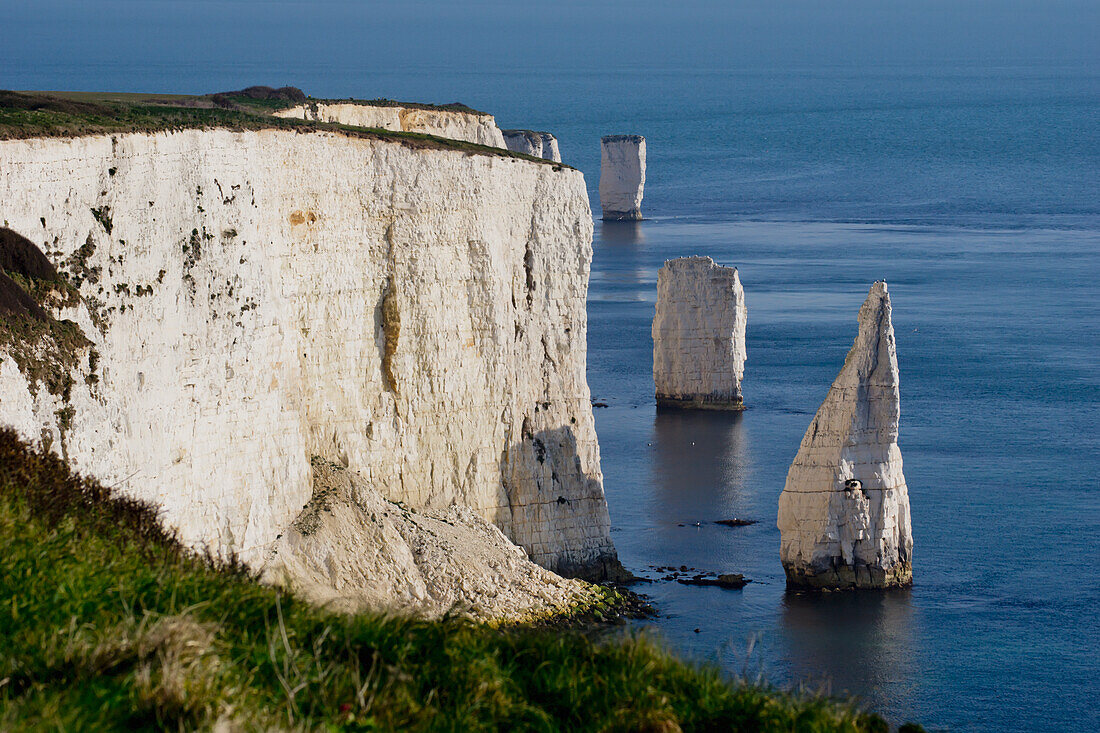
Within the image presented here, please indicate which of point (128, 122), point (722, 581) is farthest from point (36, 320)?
point (722, 581)

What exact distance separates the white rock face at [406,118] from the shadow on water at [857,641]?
21.0 meters

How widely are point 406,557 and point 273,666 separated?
22.5 meters

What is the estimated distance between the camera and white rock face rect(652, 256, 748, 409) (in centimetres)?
6825

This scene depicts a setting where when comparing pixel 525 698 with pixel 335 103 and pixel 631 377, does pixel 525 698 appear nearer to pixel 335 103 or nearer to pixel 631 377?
pixel 335 103

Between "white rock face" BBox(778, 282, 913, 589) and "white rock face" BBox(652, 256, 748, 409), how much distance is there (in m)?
26.9

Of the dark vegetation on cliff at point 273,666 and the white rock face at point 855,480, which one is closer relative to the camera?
the dark vegetation on cliff at point 273,666

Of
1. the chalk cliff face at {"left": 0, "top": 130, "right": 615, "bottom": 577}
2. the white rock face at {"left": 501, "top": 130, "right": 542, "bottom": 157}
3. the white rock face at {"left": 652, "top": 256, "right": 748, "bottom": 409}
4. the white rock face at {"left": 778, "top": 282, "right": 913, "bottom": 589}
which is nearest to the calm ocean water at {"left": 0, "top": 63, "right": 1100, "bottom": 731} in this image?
the white rock face at {"left": 778, "top": 282, "right": 913, "bottom": 589}

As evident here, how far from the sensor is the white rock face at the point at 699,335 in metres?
68.2

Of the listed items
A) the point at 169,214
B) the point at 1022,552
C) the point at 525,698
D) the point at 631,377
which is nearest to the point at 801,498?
the point at 1022,552

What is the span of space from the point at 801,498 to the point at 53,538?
30392mm

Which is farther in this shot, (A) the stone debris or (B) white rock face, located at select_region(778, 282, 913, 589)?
(A) the stone debris

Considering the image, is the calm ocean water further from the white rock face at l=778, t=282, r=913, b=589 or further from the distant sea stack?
the distant sea stack

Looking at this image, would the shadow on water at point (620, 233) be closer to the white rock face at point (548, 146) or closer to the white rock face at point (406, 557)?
the white rock face at point (548, 146)

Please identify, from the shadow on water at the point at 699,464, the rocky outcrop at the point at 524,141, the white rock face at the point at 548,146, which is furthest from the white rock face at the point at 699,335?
the white rock face at the point at 548,146
